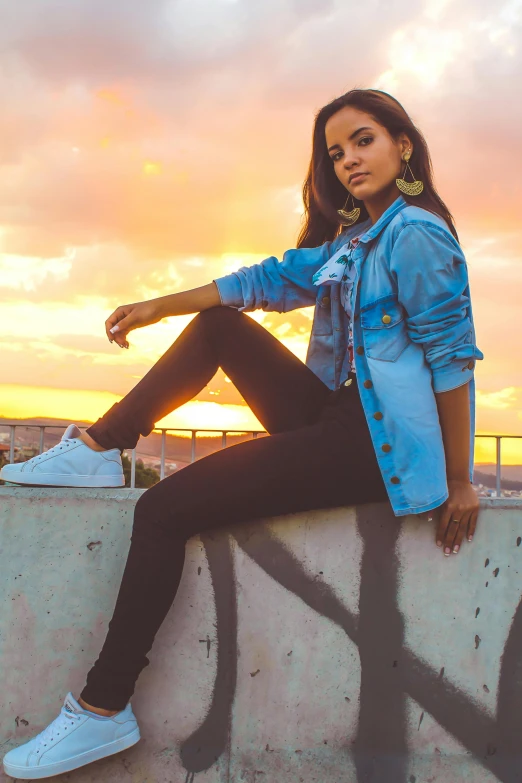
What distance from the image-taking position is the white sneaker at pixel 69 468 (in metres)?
2.63

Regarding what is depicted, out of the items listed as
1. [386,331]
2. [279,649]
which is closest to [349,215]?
[386,331]

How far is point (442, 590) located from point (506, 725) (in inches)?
22.5

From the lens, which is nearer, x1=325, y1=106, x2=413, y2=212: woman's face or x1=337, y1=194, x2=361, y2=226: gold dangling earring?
x1=325, y1=106, x2=413, y2=212: woman's face

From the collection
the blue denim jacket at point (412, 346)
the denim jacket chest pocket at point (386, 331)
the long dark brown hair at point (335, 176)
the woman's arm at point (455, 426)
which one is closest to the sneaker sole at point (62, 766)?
the blue denim jacket at point (412, 346)

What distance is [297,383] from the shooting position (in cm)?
265

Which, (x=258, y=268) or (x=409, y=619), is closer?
(x=409, y=619)

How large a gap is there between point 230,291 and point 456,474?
118 cm

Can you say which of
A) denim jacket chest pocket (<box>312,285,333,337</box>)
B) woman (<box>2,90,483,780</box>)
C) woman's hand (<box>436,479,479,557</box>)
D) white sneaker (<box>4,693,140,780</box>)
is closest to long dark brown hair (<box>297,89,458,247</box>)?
woman (<box>2,90,483,780</box>)

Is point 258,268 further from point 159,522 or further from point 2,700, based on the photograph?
point 2,700

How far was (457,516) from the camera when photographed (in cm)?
248

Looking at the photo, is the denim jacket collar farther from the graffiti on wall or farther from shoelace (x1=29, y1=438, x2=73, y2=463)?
shoelace (x1=29, y1=438, x2=73, y2=463)

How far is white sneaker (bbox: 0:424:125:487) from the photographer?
2.63 metres

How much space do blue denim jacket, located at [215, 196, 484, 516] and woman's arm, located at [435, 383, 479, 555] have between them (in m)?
0.04

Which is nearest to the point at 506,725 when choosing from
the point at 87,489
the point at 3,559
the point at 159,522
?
the point at 159,522
